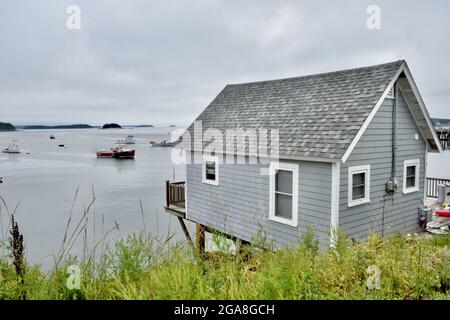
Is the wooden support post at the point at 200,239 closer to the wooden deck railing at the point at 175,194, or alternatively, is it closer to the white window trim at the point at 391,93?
the wooden deck railing at the point at 175,194

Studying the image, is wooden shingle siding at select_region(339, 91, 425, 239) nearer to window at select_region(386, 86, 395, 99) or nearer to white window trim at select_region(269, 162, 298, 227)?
window at select_region(386, 86, 395, 99)

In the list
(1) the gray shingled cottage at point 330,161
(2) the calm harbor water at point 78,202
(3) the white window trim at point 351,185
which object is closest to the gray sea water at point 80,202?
(2) the calm harbor water at point 78,202

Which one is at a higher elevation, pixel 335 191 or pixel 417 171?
pixel 417 171

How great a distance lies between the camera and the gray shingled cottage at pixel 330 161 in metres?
8.86

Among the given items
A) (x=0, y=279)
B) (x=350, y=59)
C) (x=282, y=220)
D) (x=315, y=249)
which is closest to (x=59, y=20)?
(x=0, y=279)

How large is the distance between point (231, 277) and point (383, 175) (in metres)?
8.70

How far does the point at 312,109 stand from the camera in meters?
10.4

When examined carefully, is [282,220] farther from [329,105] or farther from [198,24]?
[198,24]

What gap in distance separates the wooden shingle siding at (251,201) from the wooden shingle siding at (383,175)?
1.85 ft

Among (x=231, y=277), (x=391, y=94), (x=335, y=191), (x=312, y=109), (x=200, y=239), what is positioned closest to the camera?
(x=231, y=277)

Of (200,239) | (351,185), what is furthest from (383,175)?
(200,239)

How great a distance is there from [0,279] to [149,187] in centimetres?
3709

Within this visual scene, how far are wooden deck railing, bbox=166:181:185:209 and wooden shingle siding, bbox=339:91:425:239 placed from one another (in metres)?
8.39

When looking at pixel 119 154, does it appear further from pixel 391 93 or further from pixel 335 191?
pixel 335 191
